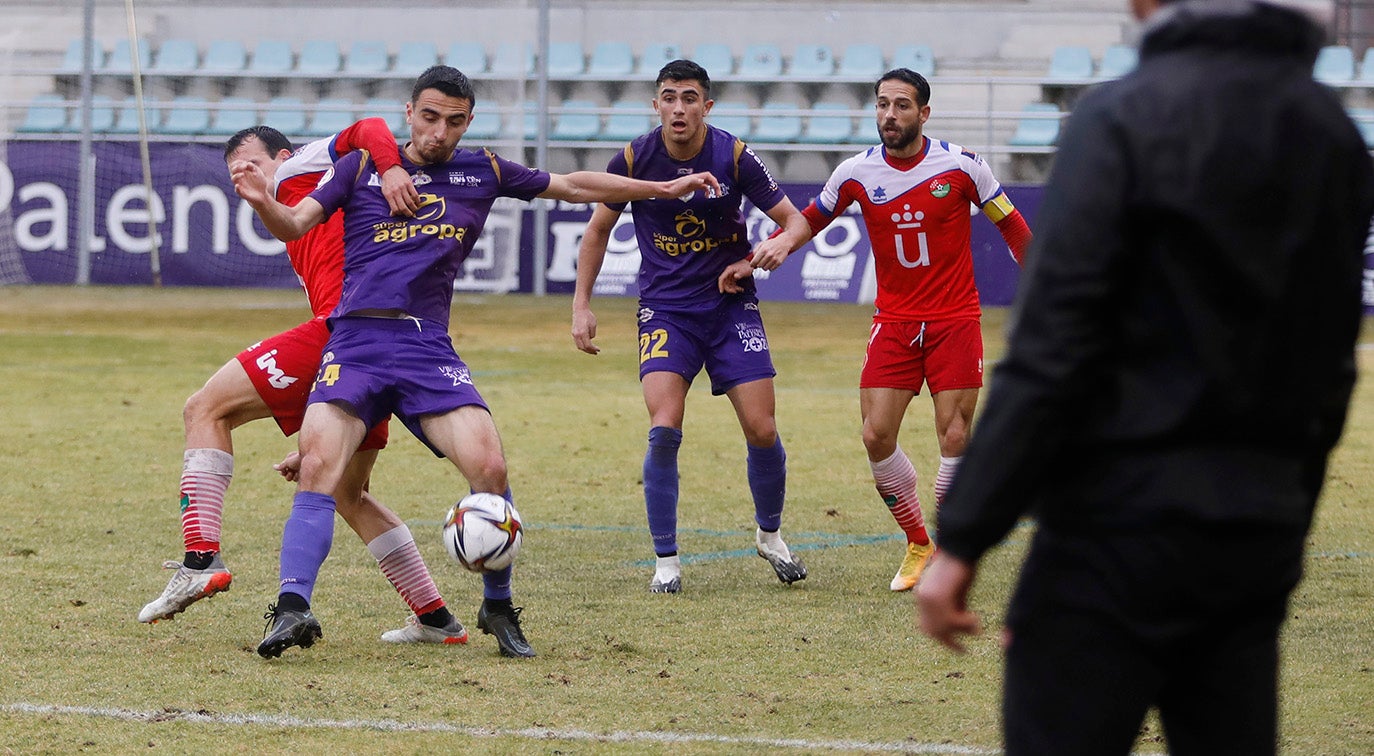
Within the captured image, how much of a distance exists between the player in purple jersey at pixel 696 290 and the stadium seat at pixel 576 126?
19533 mm

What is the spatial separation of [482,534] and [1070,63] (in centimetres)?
2257

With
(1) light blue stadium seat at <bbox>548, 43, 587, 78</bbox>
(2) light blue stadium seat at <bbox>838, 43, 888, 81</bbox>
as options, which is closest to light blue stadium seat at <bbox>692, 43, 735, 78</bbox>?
(2) light blue stadium seat at <bbox>838, 43, 888, 81</bbox>

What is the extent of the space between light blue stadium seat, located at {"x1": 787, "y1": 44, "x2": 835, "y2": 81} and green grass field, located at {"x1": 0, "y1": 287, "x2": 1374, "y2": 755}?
15681mm

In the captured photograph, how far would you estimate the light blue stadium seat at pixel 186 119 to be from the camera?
27.5 meters

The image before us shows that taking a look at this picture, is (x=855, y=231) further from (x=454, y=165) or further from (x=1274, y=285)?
(x=1274, y=285)

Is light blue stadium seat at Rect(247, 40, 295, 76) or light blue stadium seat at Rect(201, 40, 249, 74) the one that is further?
light blue stadium seat at Rect(201, 40, 249, 74)

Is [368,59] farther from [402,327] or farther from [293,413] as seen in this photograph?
[402,327]

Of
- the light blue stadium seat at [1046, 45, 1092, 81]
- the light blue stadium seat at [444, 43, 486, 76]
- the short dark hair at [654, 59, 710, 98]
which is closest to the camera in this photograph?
the short dark hair at [654, 59, 710, 98]

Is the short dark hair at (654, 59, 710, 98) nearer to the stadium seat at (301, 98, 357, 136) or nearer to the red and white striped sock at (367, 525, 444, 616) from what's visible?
the red and white striped sock at (367, 525, 444, 616)

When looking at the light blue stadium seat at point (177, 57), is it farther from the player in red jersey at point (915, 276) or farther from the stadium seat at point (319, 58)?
the player in red jersey at point (915, 276)

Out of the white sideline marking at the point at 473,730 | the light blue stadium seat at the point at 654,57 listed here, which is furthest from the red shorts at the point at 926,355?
the light blue stadium seat at the point at 654,57

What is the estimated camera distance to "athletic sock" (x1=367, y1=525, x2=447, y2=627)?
19.5 ft

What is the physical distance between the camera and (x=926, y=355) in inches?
297

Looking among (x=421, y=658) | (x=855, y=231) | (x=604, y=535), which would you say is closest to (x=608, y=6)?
(x=855, y=231)
